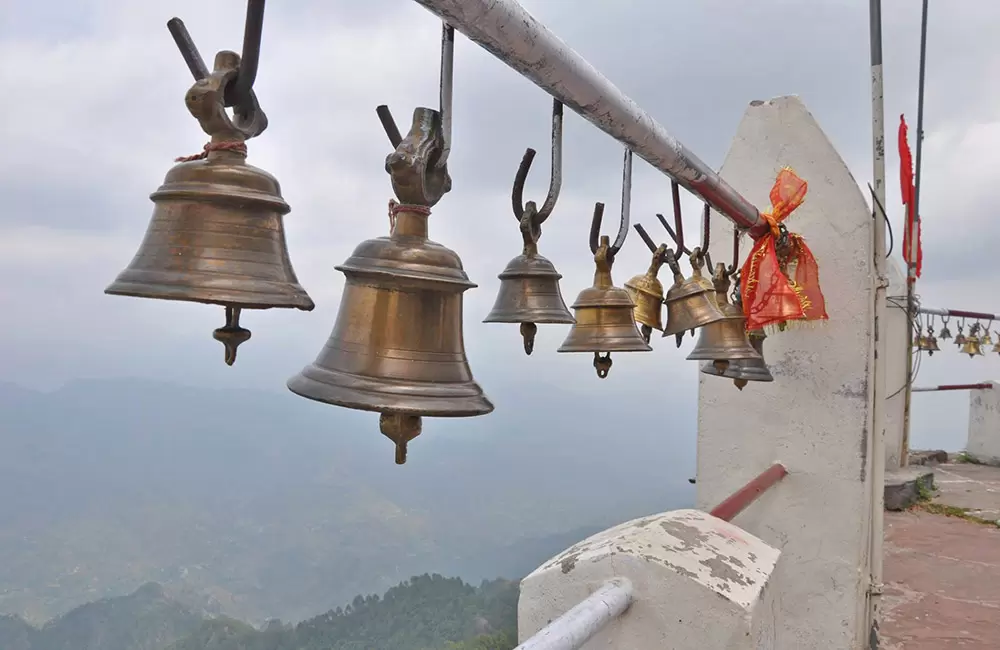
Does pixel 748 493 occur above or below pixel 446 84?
below

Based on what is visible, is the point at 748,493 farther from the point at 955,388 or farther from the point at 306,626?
the point at 306,626

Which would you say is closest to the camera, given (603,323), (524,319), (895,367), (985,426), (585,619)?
(585,619)

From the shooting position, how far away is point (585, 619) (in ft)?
4.63

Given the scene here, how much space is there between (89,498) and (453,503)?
65.7 m

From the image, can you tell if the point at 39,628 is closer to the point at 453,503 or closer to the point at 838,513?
the point at 453,503

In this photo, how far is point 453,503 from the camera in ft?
449

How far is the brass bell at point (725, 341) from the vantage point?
9.77 ft

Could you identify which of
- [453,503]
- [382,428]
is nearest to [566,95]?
[382,428]

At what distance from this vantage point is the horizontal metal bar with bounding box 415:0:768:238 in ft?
4.43

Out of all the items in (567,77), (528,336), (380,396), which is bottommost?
(380,396)

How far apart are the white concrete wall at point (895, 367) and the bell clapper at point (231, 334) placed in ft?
27.5

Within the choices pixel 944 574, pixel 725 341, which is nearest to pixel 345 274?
pixel 725 341

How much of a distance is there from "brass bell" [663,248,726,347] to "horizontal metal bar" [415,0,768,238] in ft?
1.32

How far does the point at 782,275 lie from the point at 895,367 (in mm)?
6601
